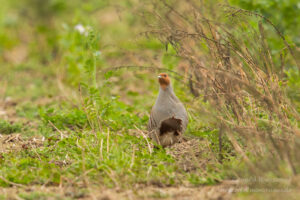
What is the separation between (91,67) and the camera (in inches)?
189

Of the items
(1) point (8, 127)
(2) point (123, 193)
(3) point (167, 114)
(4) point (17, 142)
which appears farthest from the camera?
(1) point (8, 127)

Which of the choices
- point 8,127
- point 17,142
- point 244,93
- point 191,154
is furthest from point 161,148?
point 8,127

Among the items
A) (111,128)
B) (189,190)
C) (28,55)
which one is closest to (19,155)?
(111,128)

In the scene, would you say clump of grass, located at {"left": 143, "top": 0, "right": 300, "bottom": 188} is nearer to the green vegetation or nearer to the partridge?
the green vegetation

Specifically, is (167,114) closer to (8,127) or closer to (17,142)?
(17,142)

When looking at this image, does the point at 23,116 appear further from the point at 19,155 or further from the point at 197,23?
the point at 197,23

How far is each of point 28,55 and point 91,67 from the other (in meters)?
5.64

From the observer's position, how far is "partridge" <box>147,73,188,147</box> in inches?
152

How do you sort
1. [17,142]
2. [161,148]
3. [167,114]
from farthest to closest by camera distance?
[17,142]
[161,148]
[167,114]

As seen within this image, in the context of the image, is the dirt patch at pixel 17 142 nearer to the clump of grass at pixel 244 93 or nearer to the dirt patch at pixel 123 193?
the dirt patch at pixel 123 193

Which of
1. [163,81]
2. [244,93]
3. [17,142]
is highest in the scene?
[163,81]

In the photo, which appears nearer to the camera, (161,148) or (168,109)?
(168,109)

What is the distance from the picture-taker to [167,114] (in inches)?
152

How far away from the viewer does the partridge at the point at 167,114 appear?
387cm
